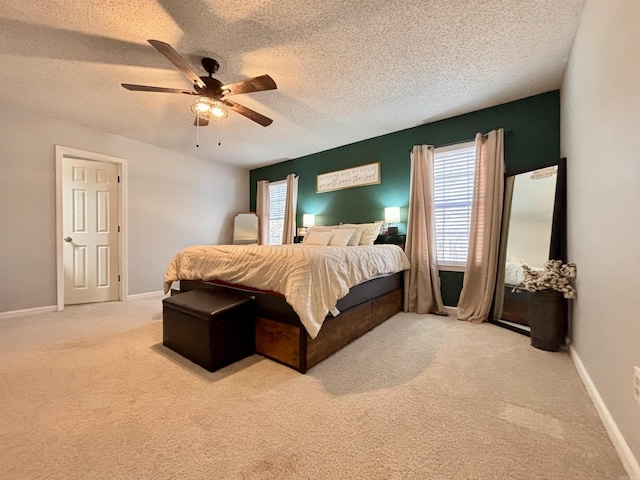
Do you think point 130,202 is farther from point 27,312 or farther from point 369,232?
point 369,232

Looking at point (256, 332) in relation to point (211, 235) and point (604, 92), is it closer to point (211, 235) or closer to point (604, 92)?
point (604, 92)

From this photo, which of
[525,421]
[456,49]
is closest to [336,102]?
[456,49]

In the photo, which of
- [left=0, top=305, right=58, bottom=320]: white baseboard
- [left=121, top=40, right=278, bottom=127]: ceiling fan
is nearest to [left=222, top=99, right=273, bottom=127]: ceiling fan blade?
[left=121, top=40, right=278, bottom=127]: ceiling fan

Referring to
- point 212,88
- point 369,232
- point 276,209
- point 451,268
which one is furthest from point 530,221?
point 276,209

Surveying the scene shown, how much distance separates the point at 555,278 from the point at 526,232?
68cm

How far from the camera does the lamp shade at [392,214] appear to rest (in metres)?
3.65

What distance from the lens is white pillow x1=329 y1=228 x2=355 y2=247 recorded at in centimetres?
346

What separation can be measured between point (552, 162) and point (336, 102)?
2.27 m

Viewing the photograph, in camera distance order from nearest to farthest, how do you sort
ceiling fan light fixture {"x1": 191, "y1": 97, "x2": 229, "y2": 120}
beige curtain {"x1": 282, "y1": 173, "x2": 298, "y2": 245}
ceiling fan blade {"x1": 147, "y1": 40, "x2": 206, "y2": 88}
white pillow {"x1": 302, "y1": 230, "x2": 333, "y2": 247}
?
ceiling fan blade {"x1": 147, "y1": 40, "x2": 206, "y2": 88}, ceiling fan light fixture {"x1": 191, "y1": 97, "x2": 229, "y2": 120}, white pillow {"x1": 302, "y1": 230, "x2": 333, "y2": 247}, beige curtain {"x1": 282, "y1": 173, "x2": 298, "y2": 245}

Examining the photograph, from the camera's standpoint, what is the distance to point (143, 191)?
4.12 m

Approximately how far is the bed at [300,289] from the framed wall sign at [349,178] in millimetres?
1765

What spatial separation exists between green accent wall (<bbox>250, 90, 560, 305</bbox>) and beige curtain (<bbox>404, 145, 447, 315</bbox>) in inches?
8.2

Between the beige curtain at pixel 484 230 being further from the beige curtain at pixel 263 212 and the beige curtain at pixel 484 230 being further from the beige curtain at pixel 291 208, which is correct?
the beige curtain at pixel 263 212

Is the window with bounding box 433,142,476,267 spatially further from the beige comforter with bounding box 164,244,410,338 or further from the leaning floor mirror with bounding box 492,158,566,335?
the beige comforter with bounding box 164,244,410,338
